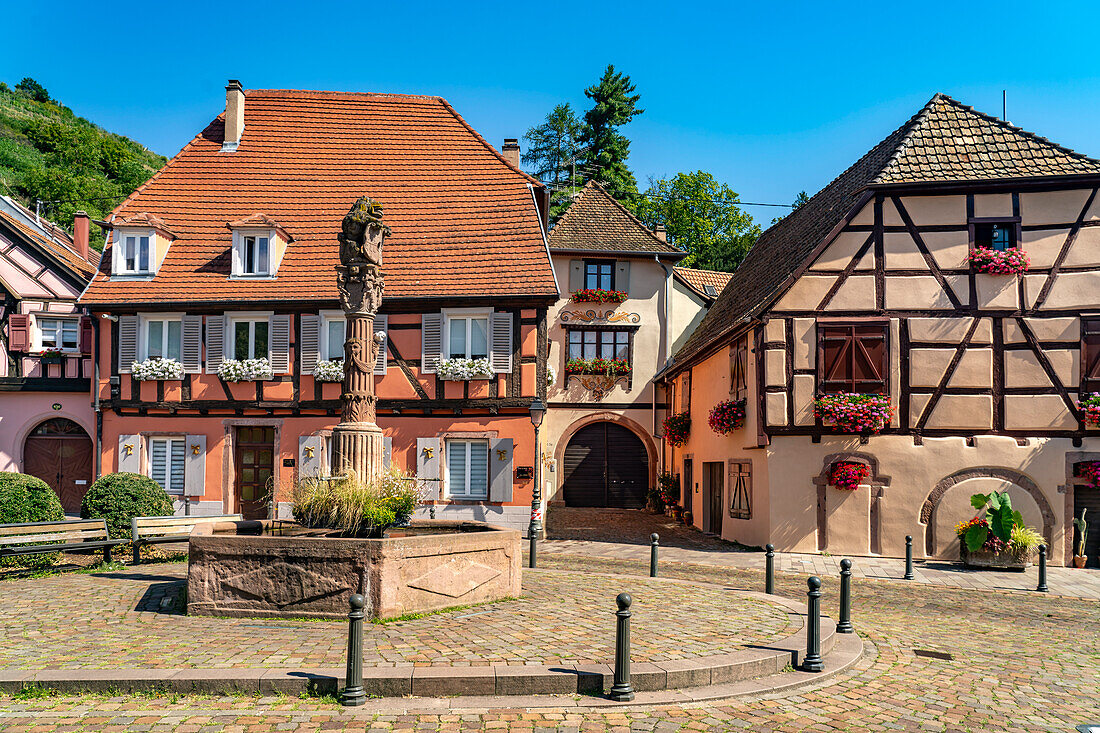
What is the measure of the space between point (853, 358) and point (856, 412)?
1.25m

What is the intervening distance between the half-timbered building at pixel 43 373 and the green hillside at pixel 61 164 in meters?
34.2

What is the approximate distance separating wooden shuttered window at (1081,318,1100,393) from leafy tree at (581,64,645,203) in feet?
109

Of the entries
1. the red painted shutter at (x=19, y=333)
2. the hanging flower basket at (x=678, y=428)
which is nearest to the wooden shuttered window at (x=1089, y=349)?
the hanging flower basket at (x=678, y=428)

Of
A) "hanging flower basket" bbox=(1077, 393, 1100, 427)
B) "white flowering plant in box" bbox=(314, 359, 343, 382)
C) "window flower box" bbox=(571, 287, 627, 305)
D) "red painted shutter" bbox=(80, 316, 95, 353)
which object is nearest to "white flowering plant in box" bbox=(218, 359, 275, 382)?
"white flowering plant in box" bbox=(314, 359, 343, 382)

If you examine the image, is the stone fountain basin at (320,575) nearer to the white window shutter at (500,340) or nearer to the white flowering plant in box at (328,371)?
the white window shutter at (500,340)

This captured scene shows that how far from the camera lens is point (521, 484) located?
70.3 ft

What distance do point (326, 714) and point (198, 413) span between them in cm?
1748

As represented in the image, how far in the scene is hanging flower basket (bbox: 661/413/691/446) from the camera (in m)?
26.4

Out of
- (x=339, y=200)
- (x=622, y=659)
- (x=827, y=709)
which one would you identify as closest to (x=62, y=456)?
(x=339, y=200)

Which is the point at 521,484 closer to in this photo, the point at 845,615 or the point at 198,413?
the point at 198,413

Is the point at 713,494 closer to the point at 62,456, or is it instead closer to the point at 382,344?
the point at 382,344

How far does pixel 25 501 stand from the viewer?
49.3 feet

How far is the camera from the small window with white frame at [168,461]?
22.3 m

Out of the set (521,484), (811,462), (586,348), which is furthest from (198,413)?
(811,462)
